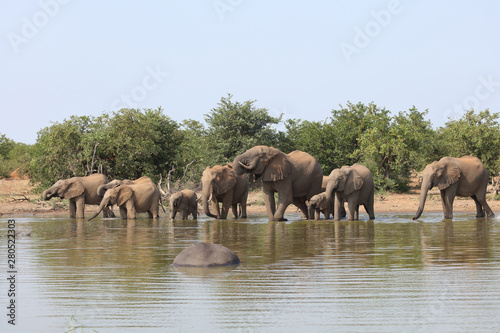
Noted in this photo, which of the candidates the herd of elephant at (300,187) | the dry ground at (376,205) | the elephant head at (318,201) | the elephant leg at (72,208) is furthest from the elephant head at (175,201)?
the dry ground at (376,205)

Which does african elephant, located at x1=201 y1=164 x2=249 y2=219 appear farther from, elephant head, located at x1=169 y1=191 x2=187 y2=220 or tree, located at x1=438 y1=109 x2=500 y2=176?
tree, located at x1=438 y1=109 x2=500 y2=176

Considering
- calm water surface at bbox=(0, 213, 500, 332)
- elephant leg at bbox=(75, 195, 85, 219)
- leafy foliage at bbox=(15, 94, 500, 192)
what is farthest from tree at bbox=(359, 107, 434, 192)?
calm water surface at bbox=(0, 213, 500, 332)

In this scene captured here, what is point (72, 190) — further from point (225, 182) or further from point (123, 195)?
point (225, 182)

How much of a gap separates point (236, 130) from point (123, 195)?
48.5ft

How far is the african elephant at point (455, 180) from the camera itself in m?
23.3

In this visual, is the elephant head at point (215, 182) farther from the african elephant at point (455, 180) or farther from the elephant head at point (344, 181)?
the african elephant at point (455, 180)

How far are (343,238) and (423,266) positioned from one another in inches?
196

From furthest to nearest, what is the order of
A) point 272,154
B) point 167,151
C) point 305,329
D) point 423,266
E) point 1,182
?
point 1,182
point 167,151
point 272,154
point 423,266
point 305,329

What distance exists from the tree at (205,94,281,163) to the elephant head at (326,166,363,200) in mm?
15751

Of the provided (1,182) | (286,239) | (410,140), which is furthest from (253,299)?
(1,182)

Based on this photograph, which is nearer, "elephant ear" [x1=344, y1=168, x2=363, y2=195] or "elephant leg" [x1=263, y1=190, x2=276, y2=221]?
"elephant ear" [x1=344, y1=168, x2=363, y2=195]

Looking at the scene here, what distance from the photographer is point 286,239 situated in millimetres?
15000

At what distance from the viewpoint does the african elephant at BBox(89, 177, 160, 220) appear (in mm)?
25031

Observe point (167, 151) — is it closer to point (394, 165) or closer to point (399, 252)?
point (394, 165)
